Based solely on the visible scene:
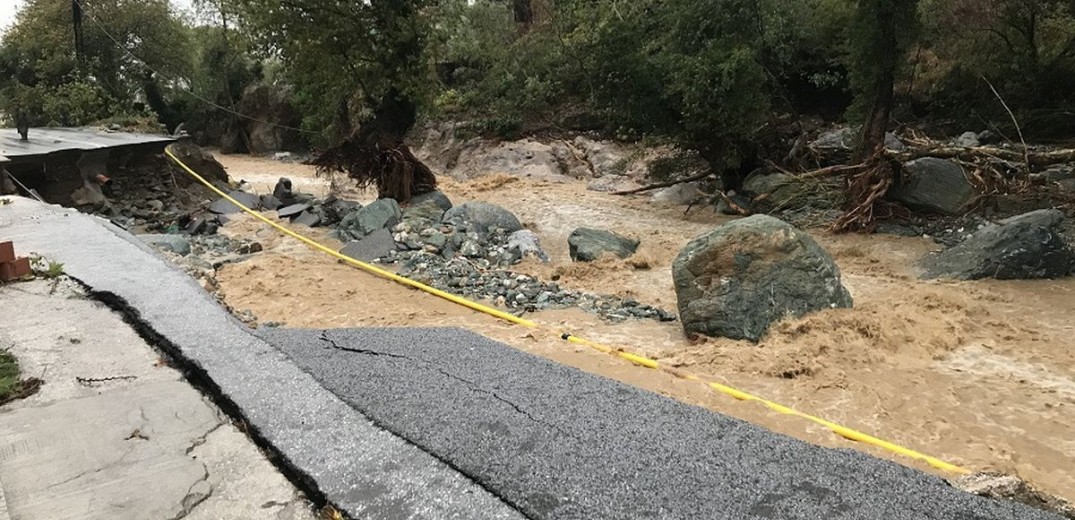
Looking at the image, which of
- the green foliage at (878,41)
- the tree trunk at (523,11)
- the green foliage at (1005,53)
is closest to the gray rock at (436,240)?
the green foliage at (878,41)

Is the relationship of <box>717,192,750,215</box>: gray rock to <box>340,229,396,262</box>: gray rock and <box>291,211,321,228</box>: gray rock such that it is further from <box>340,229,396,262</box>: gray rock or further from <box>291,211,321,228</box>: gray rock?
<box>291,211,321,228</box>: gray rock

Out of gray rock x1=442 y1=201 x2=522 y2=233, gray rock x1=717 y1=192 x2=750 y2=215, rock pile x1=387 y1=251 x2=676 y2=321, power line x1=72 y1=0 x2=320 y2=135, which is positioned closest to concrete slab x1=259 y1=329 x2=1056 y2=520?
rock pile x1=387 y1=251 x2=676 y2=321

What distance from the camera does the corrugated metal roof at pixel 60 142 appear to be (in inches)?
395

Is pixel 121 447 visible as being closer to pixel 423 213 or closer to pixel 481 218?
pixel 481 218

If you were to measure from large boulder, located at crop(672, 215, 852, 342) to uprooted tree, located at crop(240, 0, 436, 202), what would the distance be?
681 cm

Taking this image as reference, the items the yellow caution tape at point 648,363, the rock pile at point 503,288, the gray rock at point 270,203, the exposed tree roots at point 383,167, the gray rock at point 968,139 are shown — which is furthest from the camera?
the gray rock at point 968,139

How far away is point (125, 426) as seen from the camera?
2.43 m

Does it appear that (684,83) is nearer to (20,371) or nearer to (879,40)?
(879,40)

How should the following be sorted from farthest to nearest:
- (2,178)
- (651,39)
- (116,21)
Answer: (116,21) → (651,39) → (2,178)

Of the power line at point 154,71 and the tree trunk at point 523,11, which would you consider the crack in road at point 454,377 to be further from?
the tree trunk at point 523,11

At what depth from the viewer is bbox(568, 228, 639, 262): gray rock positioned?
9008mm

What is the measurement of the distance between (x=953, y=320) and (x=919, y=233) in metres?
4.11

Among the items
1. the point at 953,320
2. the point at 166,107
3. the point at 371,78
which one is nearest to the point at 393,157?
the point at 371,78

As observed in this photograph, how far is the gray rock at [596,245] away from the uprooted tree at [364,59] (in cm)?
377
